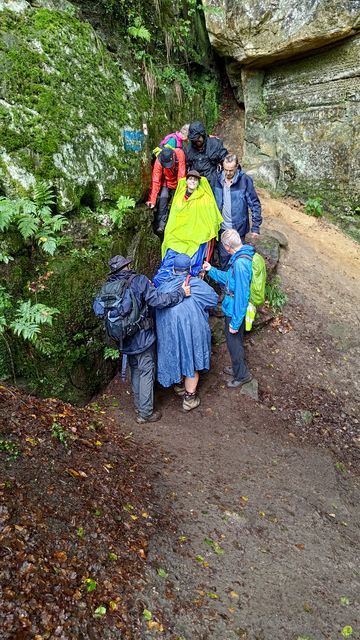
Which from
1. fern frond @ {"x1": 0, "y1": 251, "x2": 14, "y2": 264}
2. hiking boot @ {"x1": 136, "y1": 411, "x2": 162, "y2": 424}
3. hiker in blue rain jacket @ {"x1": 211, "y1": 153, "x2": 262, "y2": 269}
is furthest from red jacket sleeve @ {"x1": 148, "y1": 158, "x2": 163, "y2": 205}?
hiking boot @ {"x1": 136, "y1": 411, "x2": 162, "y2": 424}

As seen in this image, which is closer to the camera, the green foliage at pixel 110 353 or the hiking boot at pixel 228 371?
the green foliage at pixel 110 353

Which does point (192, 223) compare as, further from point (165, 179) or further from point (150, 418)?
point (150, 418)

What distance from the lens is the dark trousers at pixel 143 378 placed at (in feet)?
18.5

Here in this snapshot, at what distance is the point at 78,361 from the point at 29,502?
2795 millimetres

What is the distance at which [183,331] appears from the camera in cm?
562

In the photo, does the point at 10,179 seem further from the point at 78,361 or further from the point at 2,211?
the point at 78,361

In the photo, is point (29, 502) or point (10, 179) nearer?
point (29, 502)

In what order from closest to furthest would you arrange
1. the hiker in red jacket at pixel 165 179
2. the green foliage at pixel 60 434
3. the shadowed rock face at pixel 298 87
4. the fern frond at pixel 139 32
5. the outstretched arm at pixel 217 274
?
the green foliage at pixel 60 434, the outstretched arm at pixel 217 274, the hiker in red jacket at pixel 165 179, the fern frond at pixel 139 32, the shadowed rock face at pixel 298 87

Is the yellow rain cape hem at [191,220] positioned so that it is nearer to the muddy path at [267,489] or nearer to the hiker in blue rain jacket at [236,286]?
the hiker in blue rain jacket at [236,286]

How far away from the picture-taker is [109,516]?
356cm

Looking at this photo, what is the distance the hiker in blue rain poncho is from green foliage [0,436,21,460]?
2.43 meters

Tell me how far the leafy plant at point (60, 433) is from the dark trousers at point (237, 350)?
2.80 meters

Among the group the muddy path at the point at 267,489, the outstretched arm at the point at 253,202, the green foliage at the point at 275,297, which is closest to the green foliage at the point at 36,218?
the muddy path at the point at 267,489

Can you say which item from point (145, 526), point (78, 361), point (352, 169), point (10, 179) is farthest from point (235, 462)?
point (352, 169)
